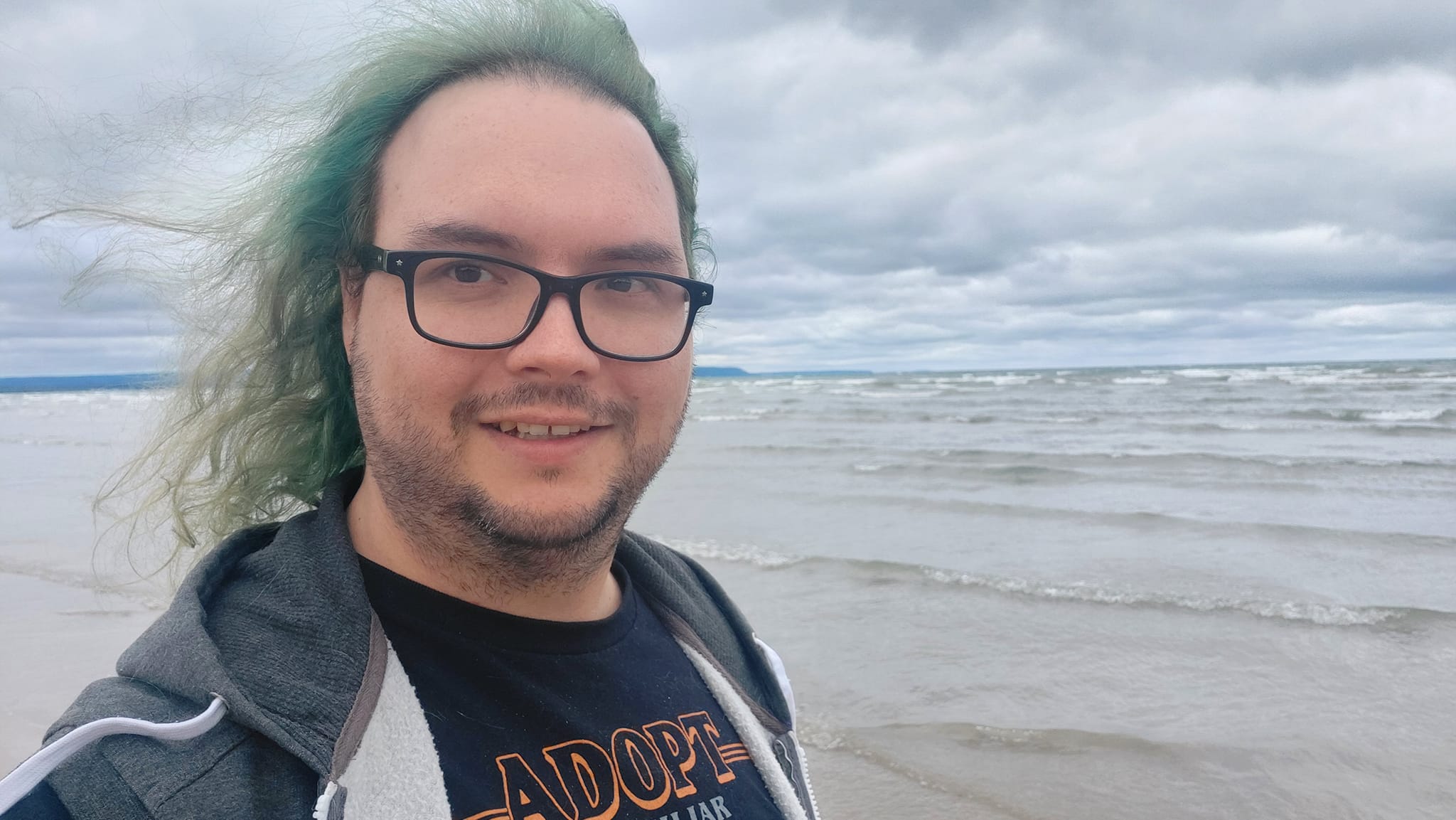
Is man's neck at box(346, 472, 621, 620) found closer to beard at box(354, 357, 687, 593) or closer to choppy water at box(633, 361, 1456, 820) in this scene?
beard at box(354, 357, 687, 593)

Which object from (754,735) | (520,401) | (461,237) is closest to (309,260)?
(461,237)

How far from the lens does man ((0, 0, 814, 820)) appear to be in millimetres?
1177

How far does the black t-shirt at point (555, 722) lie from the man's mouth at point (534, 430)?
0.32 metres

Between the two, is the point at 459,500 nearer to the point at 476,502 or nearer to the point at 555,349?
the point at 476,502

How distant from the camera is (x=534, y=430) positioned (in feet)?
4.64

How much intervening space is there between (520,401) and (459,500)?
0.19m

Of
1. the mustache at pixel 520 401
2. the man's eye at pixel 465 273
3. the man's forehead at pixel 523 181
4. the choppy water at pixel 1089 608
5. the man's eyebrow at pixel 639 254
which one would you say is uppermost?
the man's forehead at pixel 523 181

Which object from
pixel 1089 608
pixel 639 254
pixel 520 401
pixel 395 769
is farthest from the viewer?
pixel 1089 608

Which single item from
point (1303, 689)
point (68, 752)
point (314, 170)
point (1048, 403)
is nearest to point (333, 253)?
point (314, 170)

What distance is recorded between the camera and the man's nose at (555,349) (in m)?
1.40

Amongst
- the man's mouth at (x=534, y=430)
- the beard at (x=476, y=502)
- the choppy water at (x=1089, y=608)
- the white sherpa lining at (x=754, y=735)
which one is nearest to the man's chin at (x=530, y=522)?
the beard at (x=476, y=502)

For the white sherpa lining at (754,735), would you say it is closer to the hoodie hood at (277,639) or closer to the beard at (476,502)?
the beard at (476,502)

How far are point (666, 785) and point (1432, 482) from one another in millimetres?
14236

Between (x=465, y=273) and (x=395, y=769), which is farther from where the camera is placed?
(x=465, y=273)
